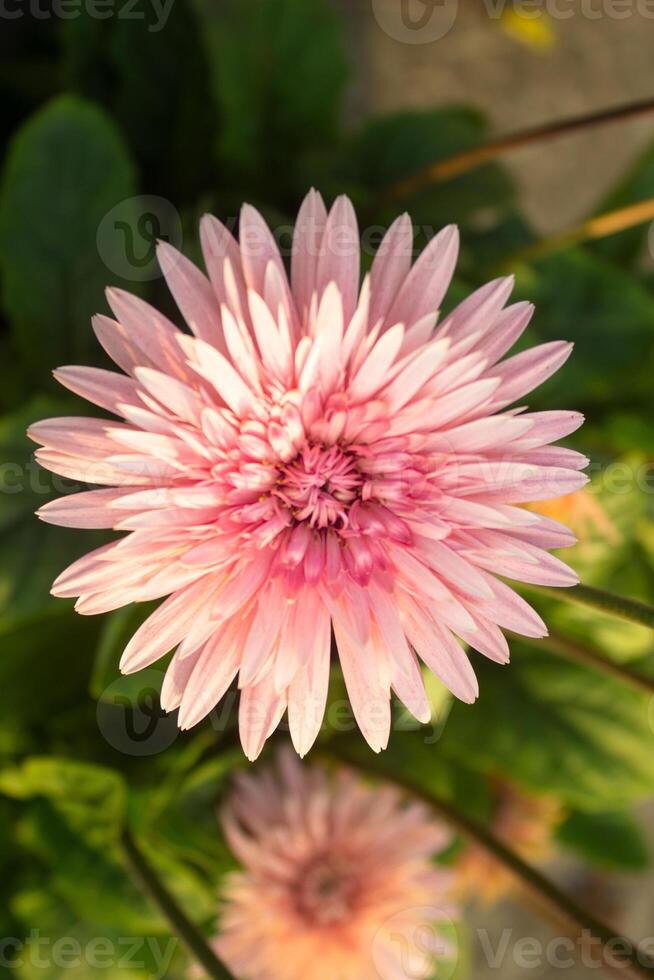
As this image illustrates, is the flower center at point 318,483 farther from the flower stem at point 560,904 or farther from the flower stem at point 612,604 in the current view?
the flower stem at point 560,904

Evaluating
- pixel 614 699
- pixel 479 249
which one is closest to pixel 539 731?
pixel 614 699

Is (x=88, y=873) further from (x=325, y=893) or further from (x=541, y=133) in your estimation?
(x=541, y=133)

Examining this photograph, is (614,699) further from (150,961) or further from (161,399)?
(161,399)

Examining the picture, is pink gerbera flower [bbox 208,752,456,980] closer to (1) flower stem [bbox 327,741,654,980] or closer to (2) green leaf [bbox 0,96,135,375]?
(1) flower stem [bbox 327,741,654,980]

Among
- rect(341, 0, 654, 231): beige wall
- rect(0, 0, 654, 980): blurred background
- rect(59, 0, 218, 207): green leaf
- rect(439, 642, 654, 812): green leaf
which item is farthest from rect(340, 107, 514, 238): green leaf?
rect(439, 642, 654, 812): green leaf

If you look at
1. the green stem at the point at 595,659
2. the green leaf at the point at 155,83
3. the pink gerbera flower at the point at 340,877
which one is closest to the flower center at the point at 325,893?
the pink gerbera flower at the point at 340,877
